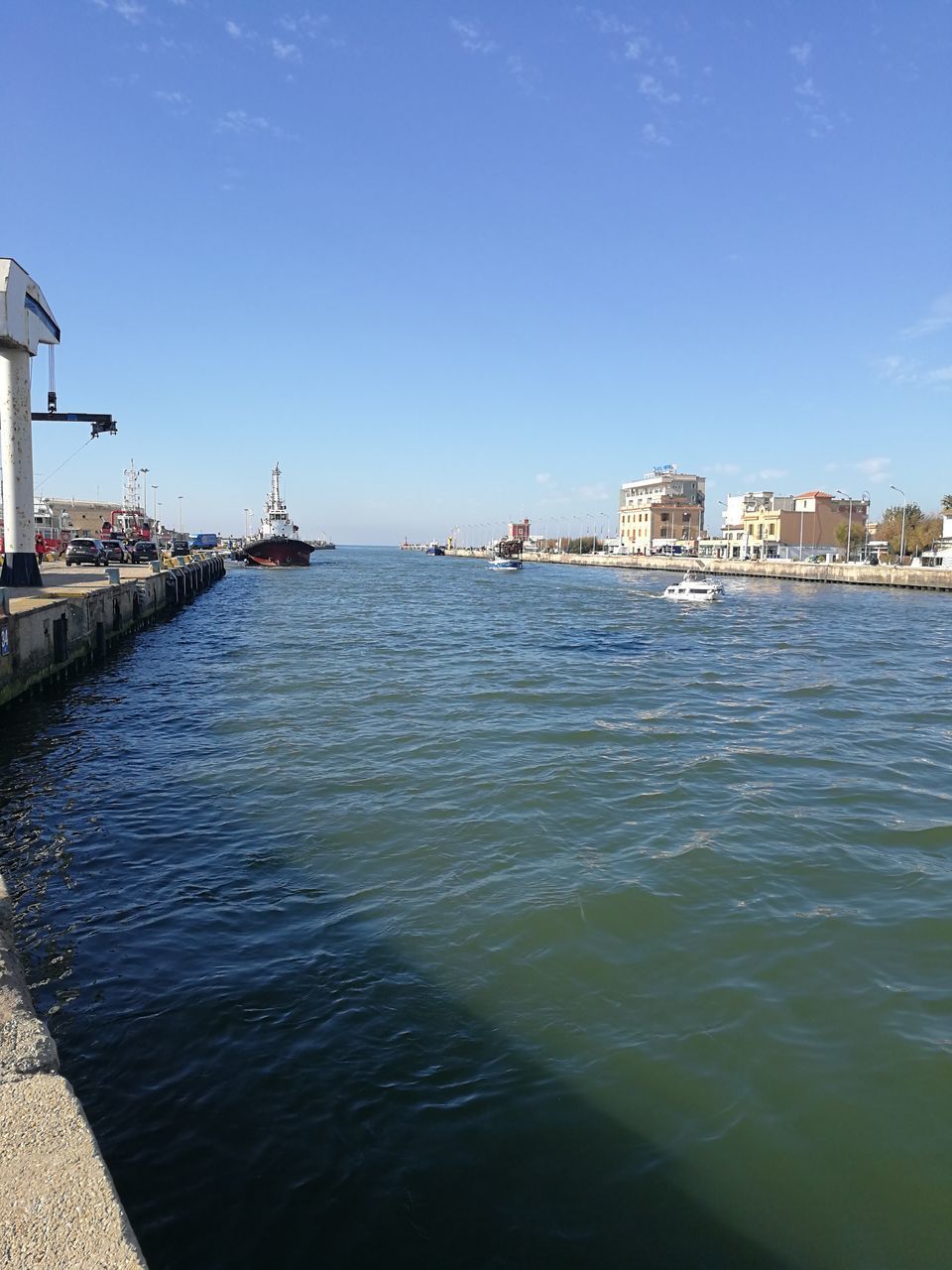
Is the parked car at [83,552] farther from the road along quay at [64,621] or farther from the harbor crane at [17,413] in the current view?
the harbor crane at [17,413]

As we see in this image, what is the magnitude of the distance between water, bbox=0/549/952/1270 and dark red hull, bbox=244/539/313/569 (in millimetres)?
94410

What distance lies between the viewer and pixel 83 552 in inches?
1833

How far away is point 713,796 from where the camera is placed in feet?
40.6

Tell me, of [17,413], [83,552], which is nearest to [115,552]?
[83,552]

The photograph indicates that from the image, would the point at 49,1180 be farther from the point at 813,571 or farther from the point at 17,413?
the point at 813,571

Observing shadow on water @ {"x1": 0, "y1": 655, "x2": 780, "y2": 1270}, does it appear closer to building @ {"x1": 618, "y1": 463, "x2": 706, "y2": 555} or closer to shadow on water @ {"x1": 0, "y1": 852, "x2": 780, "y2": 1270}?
shadow on water @ {"x1": 0, "y1": 852, "x2": 780, "y2": 1270}

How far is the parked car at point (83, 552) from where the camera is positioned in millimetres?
46219

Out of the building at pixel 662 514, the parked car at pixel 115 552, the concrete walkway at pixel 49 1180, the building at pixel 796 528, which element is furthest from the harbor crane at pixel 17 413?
the building at pixel 662 514

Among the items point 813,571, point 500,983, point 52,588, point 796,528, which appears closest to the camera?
point 500,983

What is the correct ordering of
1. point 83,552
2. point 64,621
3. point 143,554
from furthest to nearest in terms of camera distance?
point 143,554, point 83,552, point 64,621

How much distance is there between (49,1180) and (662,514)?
6431 inches

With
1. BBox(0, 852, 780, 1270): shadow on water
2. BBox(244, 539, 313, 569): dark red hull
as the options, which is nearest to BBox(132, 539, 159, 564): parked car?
BBox(244, 539, 313, 569): dark red hull

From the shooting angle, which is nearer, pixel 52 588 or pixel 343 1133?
pixel 343 1133

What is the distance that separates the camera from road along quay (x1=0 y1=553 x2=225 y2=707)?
18.6 metres
